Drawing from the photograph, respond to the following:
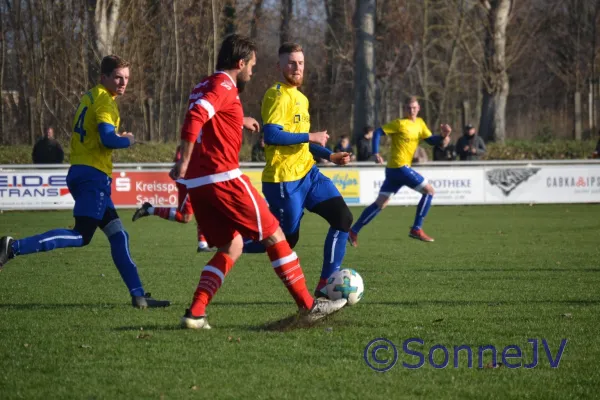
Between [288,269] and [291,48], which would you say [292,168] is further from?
[288,269]

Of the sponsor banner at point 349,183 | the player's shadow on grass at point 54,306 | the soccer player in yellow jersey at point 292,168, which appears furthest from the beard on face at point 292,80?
the sponsor banner at point 349,183

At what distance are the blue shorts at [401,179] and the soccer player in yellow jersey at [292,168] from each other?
621 centimetres

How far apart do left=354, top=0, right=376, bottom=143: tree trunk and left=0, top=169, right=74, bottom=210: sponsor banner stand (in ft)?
37.6

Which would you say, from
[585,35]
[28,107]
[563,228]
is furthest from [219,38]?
[585,35]

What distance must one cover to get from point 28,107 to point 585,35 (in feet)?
95.0

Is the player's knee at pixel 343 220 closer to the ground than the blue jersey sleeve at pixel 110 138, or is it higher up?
closer to the ground

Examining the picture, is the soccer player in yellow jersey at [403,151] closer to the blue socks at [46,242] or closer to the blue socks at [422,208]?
the blue socks at [422,208]

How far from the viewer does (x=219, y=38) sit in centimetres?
3084

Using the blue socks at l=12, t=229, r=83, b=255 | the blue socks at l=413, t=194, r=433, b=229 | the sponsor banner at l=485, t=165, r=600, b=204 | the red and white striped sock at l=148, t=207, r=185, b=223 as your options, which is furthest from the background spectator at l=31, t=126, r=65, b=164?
the blue socks at l=12, t=229, r=83, b=255

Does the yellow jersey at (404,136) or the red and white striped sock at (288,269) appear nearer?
the red and white striped sock at (288,269)

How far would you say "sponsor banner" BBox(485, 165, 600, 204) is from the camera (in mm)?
23438

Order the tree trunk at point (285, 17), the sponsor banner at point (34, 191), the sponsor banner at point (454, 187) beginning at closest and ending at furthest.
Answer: the sponsor banner at point (34, 191), the sponsor banner at point (454, 187), the tree trunk at point (285, 17)

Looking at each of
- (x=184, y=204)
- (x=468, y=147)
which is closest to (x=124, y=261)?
(x=184, y=204)

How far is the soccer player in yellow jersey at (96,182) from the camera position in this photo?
297 inches
